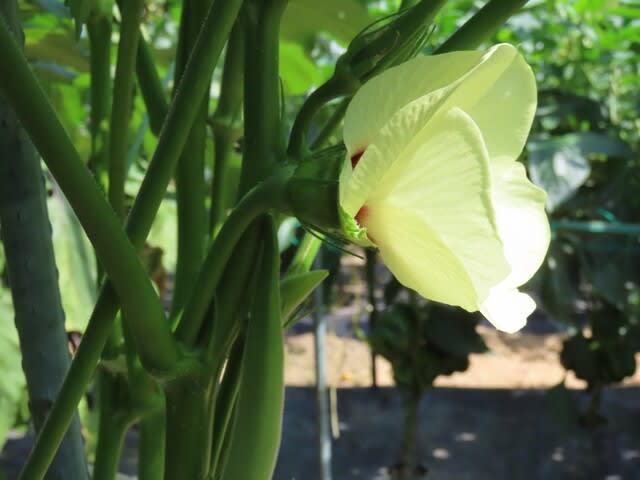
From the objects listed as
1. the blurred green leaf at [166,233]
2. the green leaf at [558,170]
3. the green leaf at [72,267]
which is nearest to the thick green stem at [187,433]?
the green leaf at [72,267]

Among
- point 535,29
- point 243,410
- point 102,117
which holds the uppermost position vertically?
point 535,29

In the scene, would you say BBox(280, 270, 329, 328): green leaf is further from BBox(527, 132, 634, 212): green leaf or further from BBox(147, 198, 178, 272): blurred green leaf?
BBox(527, 132, 634, 212): green leaf

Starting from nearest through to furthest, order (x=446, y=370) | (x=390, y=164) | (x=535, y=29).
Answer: (x=390, y=164) → (x=446, y=370) → (x=535, y=29)

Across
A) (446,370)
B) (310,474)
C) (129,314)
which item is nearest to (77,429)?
(129,314)

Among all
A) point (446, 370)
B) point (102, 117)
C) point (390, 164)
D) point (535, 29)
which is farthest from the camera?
point (535, 29)

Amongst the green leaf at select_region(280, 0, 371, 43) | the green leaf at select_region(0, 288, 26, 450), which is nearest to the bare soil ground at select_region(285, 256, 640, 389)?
the green leaf at select_region(0, 288, 26, 450)

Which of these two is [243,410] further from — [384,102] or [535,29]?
[535,29]

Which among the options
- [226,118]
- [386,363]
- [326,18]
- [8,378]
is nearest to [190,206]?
[226,118]
